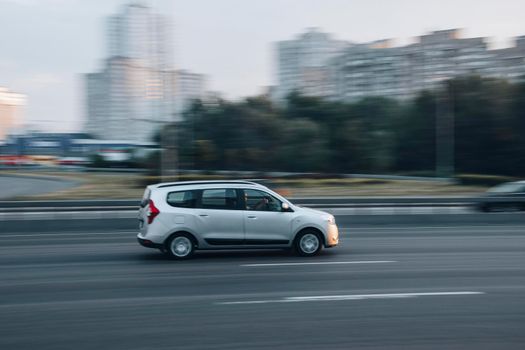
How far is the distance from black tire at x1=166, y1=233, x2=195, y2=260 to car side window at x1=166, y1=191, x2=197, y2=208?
0.58 meters

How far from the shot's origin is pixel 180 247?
1198 cm

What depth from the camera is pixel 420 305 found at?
788cm

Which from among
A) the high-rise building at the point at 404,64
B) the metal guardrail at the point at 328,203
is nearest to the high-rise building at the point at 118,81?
the high-rise building at the point at 404,64

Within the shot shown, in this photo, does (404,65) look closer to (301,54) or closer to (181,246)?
(301,54)

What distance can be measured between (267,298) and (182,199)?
4.15m

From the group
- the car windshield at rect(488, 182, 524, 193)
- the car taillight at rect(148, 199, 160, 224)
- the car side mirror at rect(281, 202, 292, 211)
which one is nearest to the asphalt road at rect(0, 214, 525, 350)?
the car taillight at rect(148, 199, 160, 224)

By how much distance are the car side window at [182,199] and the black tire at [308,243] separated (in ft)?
7.16

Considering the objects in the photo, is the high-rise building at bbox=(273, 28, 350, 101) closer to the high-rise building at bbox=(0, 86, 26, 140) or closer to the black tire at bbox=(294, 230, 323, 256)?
the high-rise building at bbox=(0, 86, 26, 140)

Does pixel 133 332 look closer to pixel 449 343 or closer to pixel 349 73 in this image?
pixel 449 343

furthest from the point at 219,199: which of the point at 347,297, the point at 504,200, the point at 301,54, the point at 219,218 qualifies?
the point at 301,54

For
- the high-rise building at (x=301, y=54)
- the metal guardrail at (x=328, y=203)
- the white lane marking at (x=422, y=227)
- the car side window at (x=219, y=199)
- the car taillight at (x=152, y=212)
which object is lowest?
the white lane marking at (x=422, y=227)

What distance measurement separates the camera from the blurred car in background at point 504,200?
84.1ft

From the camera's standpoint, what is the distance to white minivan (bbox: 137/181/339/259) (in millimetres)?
11828

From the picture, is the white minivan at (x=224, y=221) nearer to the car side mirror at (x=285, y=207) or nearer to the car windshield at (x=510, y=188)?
the car side mirror at (x=285, y=207)
